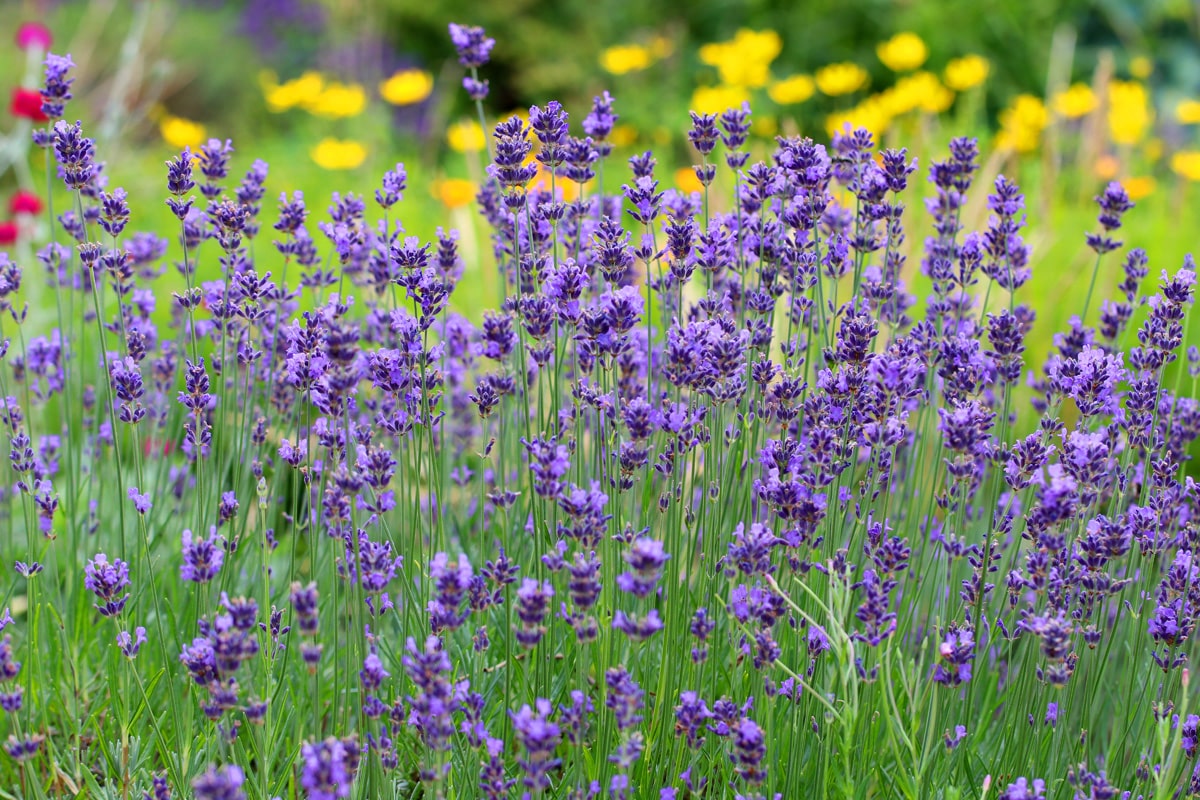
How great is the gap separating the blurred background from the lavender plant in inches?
123

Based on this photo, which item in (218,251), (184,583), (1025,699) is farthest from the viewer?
(218,251)

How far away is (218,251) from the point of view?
6480mm

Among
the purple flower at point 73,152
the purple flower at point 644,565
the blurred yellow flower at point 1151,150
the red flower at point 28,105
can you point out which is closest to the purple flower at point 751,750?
the purple flower at point 644,565

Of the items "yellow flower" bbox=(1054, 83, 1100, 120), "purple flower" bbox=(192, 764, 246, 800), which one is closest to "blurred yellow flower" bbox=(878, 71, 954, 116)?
"yellow flower" bbox=(1054, 83, 1100, 120)

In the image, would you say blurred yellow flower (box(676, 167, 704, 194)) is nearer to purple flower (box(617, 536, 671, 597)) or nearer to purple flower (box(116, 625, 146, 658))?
purple flower (box(617, 536, 671, 597))

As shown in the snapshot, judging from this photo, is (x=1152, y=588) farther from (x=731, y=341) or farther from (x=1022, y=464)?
(x=731, y=341)

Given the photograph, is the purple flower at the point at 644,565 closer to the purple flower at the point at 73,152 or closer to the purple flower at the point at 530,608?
the purple flower at the point at 530,608

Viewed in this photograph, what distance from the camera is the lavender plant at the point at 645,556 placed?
1.77 m

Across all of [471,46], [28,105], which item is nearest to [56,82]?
[471,46]

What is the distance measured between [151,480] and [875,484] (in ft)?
7.90

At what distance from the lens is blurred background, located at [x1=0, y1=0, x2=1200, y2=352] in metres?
6.87

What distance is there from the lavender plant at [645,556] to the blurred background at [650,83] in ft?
10.3

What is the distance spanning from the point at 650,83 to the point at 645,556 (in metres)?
9.48

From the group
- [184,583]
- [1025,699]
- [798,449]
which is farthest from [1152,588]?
[184,583]
